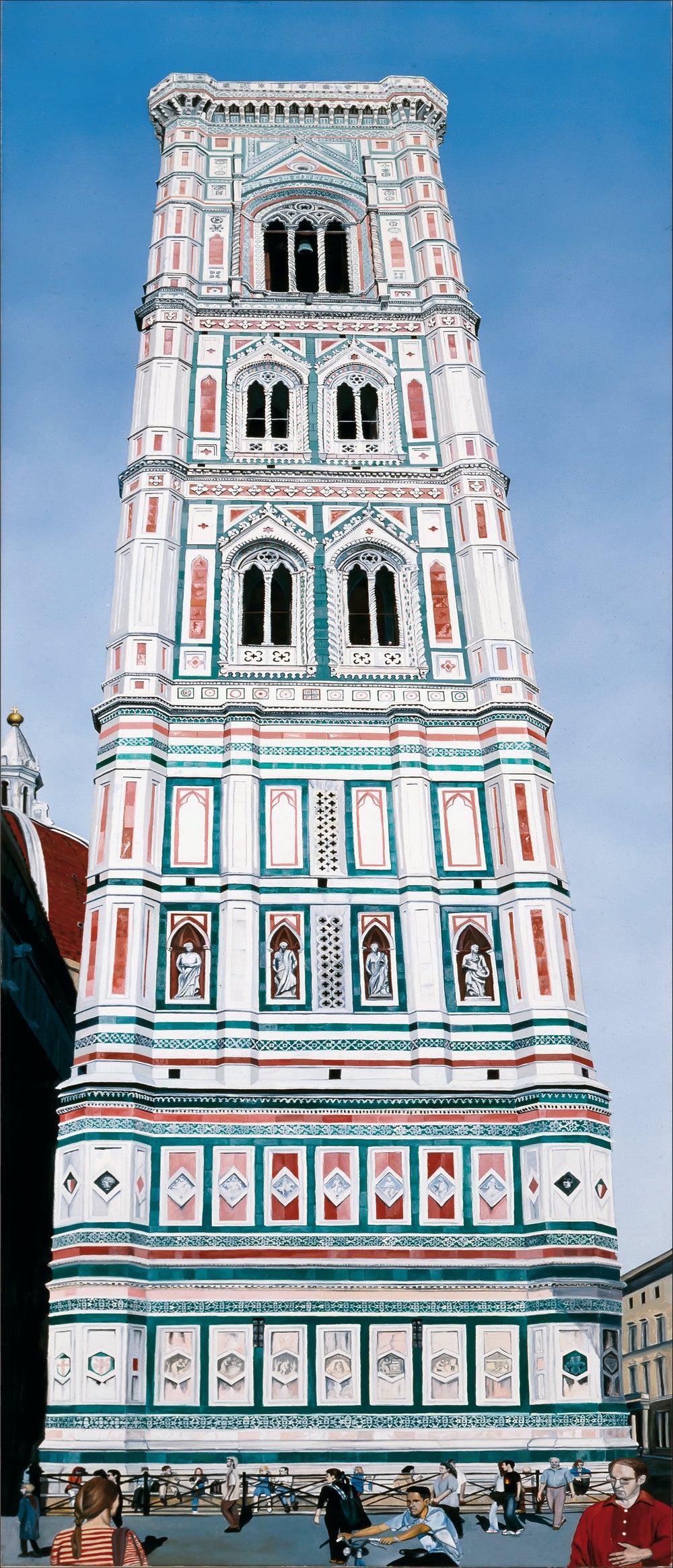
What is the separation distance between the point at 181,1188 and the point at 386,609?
8.03 metres

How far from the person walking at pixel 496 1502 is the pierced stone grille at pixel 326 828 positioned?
654 cm

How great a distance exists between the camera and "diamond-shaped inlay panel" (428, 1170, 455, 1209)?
16.4 m

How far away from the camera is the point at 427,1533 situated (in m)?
11.7

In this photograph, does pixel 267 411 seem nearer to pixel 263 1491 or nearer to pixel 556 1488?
pixel 263 1491

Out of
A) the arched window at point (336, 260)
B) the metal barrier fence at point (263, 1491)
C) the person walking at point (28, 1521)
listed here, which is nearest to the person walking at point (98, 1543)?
the person walking at point (28, 1521)

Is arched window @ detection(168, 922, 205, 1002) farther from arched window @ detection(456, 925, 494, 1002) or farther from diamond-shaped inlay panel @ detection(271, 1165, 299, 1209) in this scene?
arched window @ detection(456, 925, 494, 1002)

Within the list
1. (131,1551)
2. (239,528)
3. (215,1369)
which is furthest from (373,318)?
(131,1551)

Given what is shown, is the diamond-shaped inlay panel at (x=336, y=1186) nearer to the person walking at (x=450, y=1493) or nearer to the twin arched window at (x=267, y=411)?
the person walking at (x=450, y=1493)

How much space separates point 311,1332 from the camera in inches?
621

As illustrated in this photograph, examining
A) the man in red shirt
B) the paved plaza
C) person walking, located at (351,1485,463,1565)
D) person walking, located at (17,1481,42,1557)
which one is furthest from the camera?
person walking, located at (17,1481,42,1557)

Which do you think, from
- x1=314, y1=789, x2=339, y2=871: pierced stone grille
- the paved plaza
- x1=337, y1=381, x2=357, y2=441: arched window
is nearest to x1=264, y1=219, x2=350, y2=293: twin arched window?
x1=337, y1=381, x2=357, y2=441: arched window

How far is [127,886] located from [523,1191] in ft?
17.2

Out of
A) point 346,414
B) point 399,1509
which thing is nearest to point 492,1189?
point 399,1509

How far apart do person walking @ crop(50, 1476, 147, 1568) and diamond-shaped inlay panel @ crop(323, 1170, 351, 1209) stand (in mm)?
7671
